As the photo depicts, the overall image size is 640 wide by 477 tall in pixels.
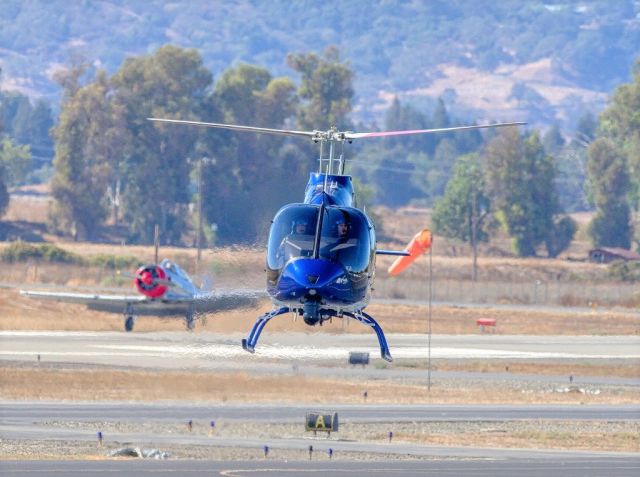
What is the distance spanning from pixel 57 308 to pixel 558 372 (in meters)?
33.8

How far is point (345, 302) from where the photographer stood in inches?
1175

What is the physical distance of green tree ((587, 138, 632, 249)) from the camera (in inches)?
6442

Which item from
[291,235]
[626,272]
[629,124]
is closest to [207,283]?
[291,235]

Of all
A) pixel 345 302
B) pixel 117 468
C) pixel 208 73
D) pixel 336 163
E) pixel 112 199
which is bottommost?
pixel 117 468

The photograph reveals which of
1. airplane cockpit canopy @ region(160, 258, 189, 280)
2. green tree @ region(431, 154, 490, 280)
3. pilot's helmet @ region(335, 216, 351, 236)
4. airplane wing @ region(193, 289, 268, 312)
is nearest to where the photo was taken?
pilot's helmet @ region(335, 216, 351, 236)

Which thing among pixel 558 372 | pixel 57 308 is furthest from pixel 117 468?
pixel 57 308

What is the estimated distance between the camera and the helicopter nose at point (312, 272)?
1147 inches

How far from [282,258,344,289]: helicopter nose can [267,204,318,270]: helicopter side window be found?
0.89 feet

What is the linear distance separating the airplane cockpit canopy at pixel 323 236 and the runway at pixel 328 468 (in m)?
20.4

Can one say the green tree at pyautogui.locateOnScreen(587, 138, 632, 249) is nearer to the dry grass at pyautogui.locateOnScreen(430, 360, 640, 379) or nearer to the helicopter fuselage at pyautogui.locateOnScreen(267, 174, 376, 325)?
the dry grass at pyautogui.locateOnScreen(430, 360, 640, 379)

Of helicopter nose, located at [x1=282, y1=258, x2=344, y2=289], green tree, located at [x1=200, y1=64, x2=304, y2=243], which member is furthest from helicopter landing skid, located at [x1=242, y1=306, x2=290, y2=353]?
green tree, located at [x1=200, y1=64, x2=304, y2=243]

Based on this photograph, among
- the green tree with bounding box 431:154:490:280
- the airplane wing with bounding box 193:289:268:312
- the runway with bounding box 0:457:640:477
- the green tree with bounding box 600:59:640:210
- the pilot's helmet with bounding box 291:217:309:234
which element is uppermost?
the green tree with bounding box 600:59:640:210

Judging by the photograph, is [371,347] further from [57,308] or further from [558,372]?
A: [57,308]

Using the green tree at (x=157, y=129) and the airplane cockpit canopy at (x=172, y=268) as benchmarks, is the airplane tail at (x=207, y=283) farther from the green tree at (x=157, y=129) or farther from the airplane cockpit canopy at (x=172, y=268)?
the green tree at (x=157, y=129)
